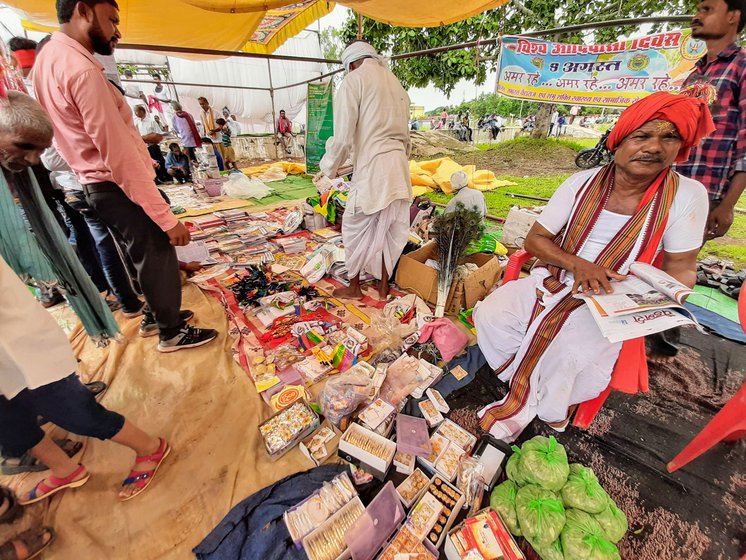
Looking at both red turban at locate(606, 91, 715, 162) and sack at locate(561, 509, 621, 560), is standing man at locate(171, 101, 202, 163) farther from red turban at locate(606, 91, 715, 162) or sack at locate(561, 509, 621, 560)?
sack at locate(561, 509, 621, 560)

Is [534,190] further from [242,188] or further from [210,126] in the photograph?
[210,126]

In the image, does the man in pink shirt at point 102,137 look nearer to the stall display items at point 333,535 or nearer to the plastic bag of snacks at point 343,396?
the plastic bag of snacks at point 343,396

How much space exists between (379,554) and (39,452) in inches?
59.9

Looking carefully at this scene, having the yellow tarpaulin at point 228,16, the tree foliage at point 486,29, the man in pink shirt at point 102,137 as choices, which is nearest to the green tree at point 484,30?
the tree foliage at point 486,29

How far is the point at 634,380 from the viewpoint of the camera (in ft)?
4.87

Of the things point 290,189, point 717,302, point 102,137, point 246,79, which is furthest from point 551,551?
point 246,79

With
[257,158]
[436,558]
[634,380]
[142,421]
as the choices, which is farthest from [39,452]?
[257,158]

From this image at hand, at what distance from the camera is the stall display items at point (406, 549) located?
1074mm

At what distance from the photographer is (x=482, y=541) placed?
112cm

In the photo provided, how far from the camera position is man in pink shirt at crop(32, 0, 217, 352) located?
4.74 ft

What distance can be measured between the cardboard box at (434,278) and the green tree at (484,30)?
5.61 meters

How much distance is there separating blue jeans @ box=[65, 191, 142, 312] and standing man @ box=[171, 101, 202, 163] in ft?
20.5

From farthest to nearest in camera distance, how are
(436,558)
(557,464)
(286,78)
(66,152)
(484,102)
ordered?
(484,102) → (286,78) → (66,152) → (557,464) → (436,558)

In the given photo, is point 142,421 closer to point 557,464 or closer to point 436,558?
point 436,558
